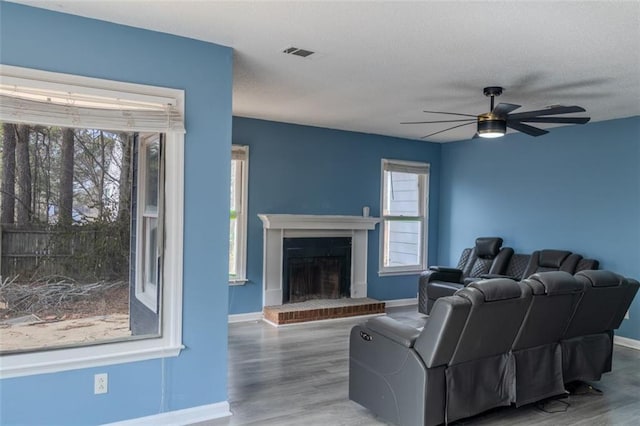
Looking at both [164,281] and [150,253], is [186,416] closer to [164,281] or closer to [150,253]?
[164,281]

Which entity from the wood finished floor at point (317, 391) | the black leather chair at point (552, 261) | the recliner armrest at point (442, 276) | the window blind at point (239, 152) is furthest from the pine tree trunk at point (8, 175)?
the black leather chair at point (552, 261)

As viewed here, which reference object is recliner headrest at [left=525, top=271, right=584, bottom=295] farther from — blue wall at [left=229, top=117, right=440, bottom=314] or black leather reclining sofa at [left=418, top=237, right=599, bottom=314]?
blue wall at [left=229, top=117, right=440, bottom=314]

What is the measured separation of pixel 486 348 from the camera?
296 centimetres

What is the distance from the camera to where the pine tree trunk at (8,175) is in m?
2.73

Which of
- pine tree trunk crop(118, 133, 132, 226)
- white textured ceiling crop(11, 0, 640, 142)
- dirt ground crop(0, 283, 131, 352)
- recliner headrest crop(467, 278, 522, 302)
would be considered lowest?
dirt ground crop(0, 283, 131, 352)

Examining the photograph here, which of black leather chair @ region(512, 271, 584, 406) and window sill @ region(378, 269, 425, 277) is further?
window sill @ region(378, 269, 425, 277)

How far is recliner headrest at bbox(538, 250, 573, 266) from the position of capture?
557 cm

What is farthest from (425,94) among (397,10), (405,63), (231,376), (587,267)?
(231,376)

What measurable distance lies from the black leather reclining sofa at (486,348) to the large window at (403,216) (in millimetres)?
3706

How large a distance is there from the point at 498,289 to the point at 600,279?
1179 millimetres

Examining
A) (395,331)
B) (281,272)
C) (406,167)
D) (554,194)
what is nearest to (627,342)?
(554,194)

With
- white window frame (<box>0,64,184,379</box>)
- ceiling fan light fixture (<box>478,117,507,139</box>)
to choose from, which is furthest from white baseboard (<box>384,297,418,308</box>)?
white window frame (<box>0,64,184,379</box>)

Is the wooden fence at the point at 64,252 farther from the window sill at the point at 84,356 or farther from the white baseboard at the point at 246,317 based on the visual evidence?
the white baseboard at the point at 246,317

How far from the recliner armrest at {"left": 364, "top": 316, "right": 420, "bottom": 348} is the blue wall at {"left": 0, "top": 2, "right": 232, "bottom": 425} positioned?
1.07m
